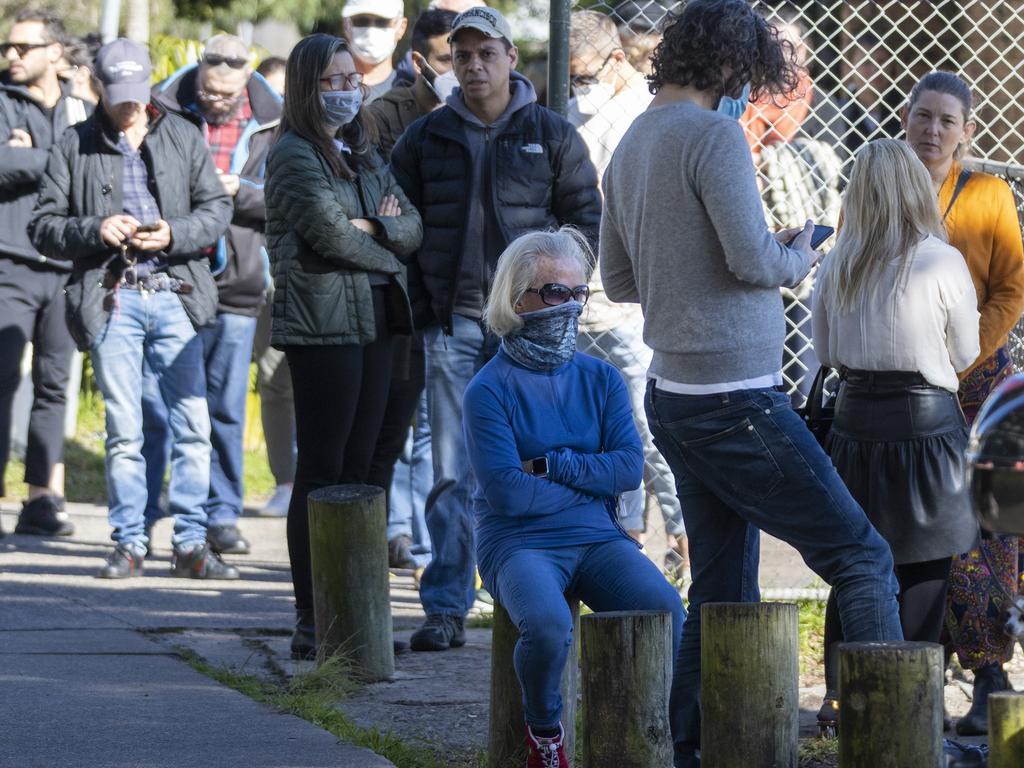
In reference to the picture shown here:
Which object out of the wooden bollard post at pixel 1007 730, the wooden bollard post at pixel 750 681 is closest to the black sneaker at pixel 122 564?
the wooden bollard post at pixel 750 681

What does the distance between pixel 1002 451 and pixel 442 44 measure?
5405mm

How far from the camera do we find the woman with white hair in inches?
153

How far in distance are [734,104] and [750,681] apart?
4.92 feet

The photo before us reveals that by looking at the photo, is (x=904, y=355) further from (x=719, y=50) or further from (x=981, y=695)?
(x=981, y=695)

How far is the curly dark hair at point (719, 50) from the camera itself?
4.04m

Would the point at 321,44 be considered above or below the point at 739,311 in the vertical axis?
above

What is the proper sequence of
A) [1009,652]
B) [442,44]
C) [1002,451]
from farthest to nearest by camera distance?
[442,44]
[1009,652]
[1002,451]

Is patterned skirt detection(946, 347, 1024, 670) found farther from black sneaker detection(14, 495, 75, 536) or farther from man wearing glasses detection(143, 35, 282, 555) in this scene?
black sneaker detection(14, 495, 75, 536)

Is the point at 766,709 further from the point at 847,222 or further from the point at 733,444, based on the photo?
the point at 847,222

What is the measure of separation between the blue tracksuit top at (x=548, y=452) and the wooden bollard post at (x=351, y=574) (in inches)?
35.4

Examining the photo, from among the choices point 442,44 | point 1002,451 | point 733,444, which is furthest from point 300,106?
point 1002,451

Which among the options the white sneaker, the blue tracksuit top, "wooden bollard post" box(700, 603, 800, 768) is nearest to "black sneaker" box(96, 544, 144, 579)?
the white sneaker

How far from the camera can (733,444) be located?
13.0 feet

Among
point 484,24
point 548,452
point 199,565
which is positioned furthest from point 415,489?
point 548,452
